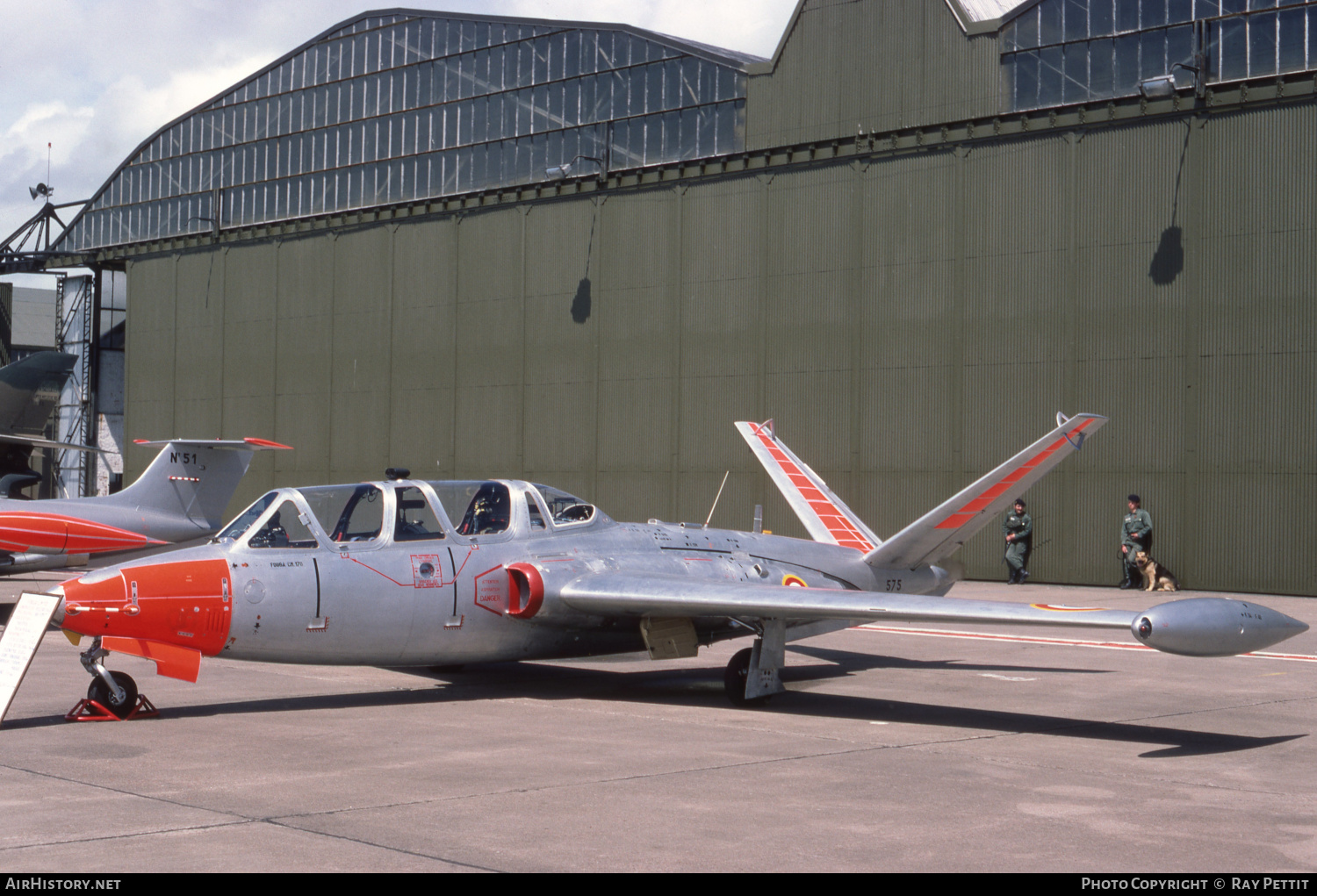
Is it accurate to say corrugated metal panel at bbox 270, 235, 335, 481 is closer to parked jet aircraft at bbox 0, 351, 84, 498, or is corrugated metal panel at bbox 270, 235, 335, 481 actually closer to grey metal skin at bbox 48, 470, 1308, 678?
parked jet aircraft at bbox 0, 351, 84, 498

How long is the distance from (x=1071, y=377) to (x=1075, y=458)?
5.90 feet

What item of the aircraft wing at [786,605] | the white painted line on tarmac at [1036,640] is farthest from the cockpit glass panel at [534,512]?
the white painted line on tarmac at [1036,640]

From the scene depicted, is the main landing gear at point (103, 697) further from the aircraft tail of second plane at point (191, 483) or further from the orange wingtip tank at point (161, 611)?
the aircraft tail of second plane at point (191, 483)

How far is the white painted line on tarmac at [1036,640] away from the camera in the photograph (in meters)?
16.3

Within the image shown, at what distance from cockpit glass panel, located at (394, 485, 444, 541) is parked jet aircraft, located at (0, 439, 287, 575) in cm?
983

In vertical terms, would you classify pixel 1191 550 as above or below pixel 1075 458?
below

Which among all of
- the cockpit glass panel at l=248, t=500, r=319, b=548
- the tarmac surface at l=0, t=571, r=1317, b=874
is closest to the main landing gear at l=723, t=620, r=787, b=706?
the tarmac surface at l=0, t=571, r=1317, b=874

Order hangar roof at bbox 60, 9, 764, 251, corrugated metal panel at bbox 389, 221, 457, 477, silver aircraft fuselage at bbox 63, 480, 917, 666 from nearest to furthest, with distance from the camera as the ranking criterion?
silver aircraft fuselage at bbox 63, 480, 917, 666, hangar roof at bbox 60, 9, 764, 251, corrugated metal panel at bbox 389, 221, 457, 477

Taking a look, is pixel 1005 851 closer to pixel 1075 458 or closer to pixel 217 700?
pixel 217 700

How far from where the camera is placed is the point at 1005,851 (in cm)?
651

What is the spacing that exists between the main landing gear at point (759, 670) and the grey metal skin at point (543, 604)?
2 cm

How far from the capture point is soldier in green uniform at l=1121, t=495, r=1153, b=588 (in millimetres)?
26484

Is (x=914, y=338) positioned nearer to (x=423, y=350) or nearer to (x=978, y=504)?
(x=423, y=350)
